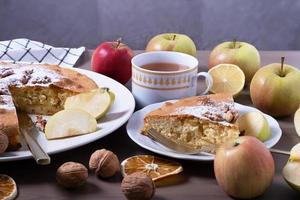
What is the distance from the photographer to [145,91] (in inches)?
46.3

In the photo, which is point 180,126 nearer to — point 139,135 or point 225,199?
point 139,135

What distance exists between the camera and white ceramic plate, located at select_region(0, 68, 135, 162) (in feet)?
3.06

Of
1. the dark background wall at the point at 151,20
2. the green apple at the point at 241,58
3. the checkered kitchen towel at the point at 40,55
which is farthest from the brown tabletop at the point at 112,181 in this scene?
the dark background wall at the point at 151,20

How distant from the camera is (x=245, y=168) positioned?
32.1 inches

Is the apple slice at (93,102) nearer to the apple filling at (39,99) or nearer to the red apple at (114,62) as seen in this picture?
the apple filling at (39,99)

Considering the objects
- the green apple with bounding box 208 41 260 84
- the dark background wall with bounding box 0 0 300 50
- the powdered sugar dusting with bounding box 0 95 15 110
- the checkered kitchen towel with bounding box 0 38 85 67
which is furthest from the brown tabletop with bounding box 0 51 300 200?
the dark background wall with bounding box 0 0 300 50

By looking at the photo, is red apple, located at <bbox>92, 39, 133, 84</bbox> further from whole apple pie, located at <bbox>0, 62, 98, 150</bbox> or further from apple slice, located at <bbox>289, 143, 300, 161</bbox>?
apple slice, located at <bbox>289, 143, 300, 161</bbox>

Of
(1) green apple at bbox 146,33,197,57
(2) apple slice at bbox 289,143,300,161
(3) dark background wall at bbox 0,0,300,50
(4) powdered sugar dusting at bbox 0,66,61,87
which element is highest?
(1) green apple at bbox 146,33,197,57

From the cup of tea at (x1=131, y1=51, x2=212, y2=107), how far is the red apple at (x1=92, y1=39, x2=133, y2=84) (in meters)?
0.11

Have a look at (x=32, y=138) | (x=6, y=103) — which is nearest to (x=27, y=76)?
(x=6, y=103)

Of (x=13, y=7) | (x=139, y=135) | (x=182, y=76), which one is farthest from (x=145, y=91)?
(x=13, y=7)

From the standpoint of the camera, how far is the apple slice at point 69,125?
0.99m

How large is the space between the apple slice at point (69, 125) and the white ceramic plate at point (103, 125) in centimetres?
1

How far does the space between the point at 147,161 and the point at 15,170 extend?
0.24 meters
